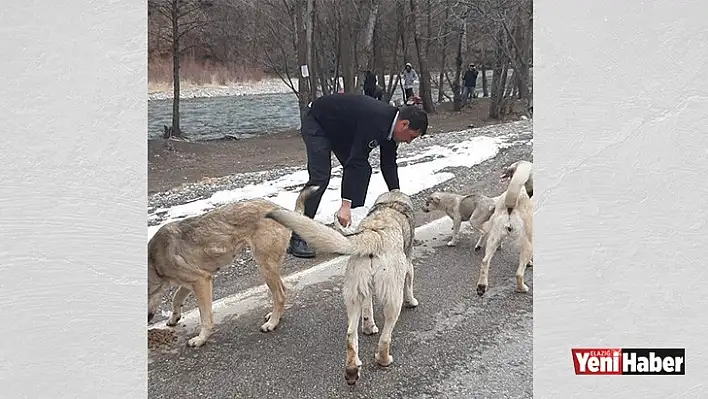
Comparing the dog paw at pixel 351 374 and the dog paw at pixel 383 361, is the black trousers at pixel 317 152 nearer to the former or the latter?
the dog paw at pixel 383 361

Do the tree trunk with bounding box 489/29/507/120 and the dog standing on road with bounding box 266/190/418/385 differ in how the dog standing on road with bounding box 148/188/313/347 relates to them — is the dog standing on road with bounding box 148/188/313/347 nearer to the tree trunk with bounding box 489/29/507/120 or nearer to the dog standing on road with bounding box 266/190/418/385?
the dog standing on road with bounding box 266/190/418/385

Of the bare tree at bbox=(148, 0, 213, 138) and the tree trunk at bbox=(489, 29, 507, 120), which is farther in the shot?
the tree trunk at bbox=(489, 29, 507, 120)

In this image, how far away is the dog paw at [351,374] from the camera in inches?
116

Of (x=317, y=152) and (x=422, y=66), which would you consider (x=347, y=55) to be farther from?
(x=317, y=152)

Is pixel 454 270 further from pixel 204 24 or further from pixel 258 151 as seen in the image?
pixel 258 151

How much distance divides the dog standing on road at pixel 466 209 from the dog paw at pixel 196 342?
2164 millimetres

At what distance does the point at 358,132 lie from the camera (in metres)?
3.87

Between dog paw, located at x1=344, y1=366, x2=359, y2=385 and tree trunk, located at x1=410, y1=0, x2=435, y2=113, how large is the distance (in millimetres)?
4990

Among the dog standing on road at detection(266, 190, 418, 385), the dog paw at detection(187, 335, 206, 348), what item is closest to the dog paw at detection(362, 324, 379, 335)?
the dog standing on road at detection(266, 190, 418, 385)

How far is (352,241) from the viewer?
2.81 meters

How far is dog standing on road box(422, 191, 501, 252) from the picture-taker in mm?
4898

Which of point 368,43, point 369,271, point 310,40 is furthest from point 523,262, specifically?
point 368,43

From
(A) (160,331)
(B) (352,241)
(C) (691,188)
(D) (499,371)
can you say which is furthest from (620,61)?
(A) (160,331)

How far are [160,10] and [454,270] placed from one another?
96.0 inches
